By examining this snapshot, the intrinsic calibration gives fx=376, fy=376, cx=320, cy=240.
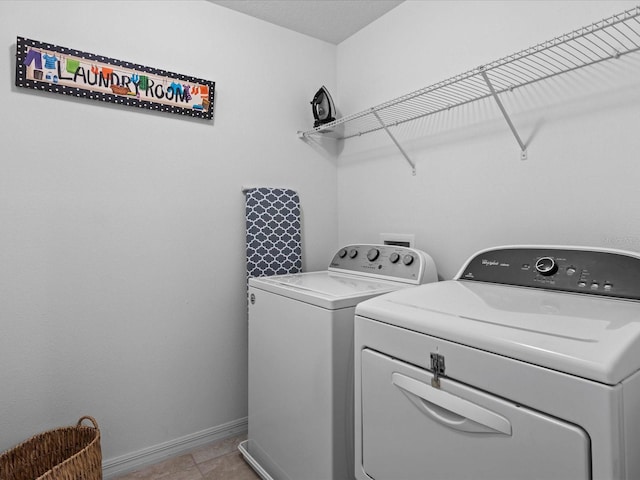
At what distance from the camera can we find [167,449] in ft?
6.24

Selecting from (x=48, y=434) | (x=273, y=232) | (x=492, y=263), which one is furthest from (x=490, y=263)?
(x=48, y=434)

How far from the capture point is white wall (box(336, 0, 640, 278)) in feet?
4.28

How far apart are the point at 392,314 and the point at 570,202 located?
87 centimetres

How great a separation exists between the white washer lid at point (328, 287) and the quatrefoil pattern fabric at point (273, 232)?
0.25m

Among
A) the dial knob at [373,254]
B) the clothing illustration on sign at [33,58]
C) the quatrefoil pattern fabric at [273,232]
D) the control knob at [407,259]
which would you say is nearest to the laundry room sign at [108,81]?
the clothing illustration on sign at [33,58]

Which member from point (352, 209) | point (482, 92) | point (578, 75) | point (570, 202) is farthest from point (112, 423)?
point (578, 75)

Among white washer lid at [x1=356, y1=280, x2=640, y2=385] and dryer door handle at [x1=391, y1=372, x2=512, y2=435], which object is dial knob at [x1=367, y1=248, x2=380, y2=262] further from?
dryer door handle at [x1=391, y1=372, x2=512, y2=435]

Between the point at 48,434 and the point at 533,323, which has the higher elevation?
the point at 533,323

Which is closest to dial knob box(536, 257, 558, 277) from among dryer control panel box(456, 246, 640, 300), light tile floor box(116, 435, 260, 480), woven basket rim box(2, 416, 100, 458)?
dryer control panel box(456, 246, 640, 300)

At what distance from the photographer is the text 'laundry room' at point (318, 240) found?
3.02 ft

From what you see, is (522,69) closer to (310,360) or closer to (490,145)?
(490,145)

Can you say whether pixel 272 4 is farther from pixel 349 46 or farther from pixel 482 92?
pixel 482 92

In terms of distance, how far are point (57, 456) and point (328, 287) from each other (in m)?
1.32

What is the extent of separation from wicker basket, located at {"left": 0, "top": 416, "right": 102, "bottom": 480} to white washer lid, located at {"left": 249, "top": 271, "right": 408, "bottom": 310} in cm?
92
